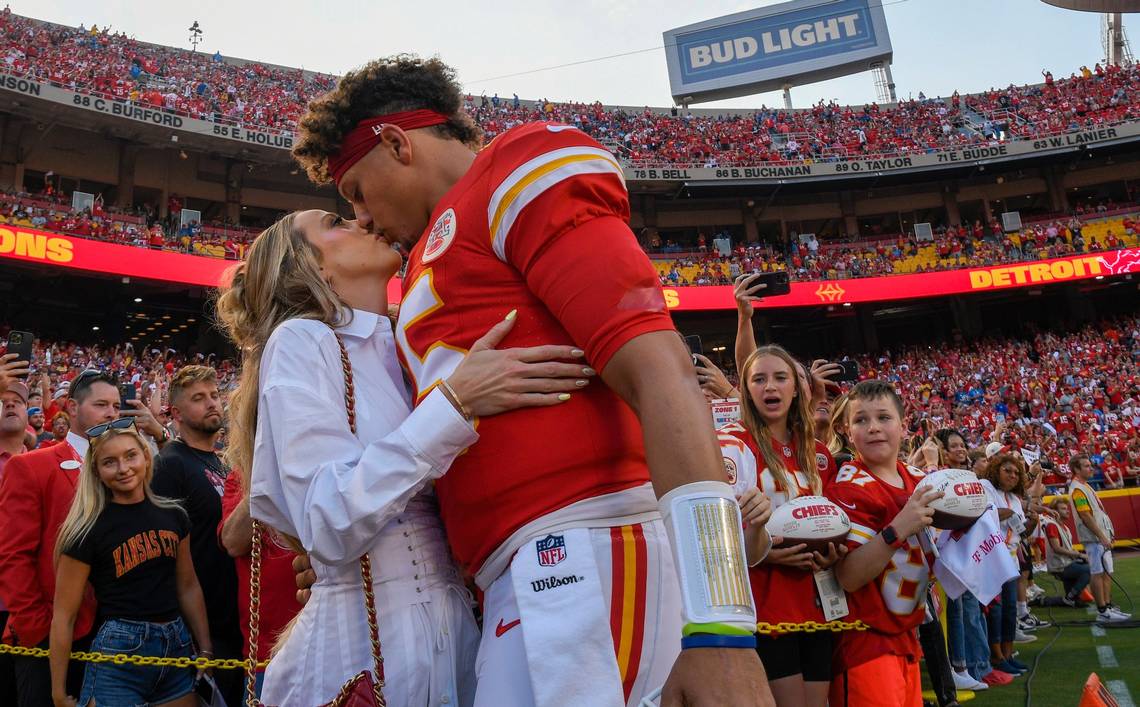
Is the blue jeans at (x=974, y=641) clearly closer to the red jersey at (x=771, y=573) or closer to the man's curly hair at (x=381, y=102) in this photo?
the red jersey at (x=771, y=573)

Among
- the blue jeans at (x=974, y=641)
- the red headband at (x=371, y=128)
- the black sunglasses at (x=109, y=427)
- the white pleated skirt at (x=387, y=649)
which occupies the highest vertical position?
the red headband at (x=371, y=128)

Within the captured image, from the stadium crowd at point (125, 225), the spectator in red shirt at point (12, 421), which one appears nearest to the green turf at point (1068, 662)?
the spectator in red shirt at point (12, 421)

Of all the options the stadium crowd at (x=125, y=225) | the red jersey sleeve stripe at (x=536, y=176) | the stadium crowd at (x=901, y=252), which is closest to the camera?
the red jersey sleeve stripe at (x=536, y=176)

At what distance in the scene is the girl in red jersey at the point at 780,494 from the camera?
3.49m

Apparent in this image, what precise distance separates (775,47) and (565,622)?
4206cm

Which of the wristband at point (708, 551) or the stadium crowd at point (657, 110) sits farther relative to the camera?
the stadium crowd at point (657, 110)

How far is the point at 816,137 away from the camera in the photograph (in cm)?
3488

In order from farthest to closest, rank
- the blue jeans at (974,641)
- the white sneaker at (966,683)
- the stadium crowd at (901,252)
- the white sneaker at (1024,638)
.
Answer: the stadium crowd at (901,252), the white sneaker at (1024,638), the blue jeans at (974,641), the white sneaker at (966,683)

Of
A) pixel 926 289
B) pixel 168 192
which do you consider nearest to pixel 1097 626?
pixel 926 289

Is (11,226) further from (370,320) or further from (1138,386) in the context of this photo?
(1138,386)

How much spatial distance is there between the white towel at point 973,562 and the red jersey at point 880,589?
22 cm

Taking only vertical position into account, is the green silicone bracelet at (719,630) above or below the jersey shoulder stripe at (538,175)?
below

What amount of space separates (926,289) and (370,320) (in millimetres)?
31181

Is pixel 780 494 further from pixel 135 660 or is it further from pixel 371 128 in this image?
pixel 135 660
